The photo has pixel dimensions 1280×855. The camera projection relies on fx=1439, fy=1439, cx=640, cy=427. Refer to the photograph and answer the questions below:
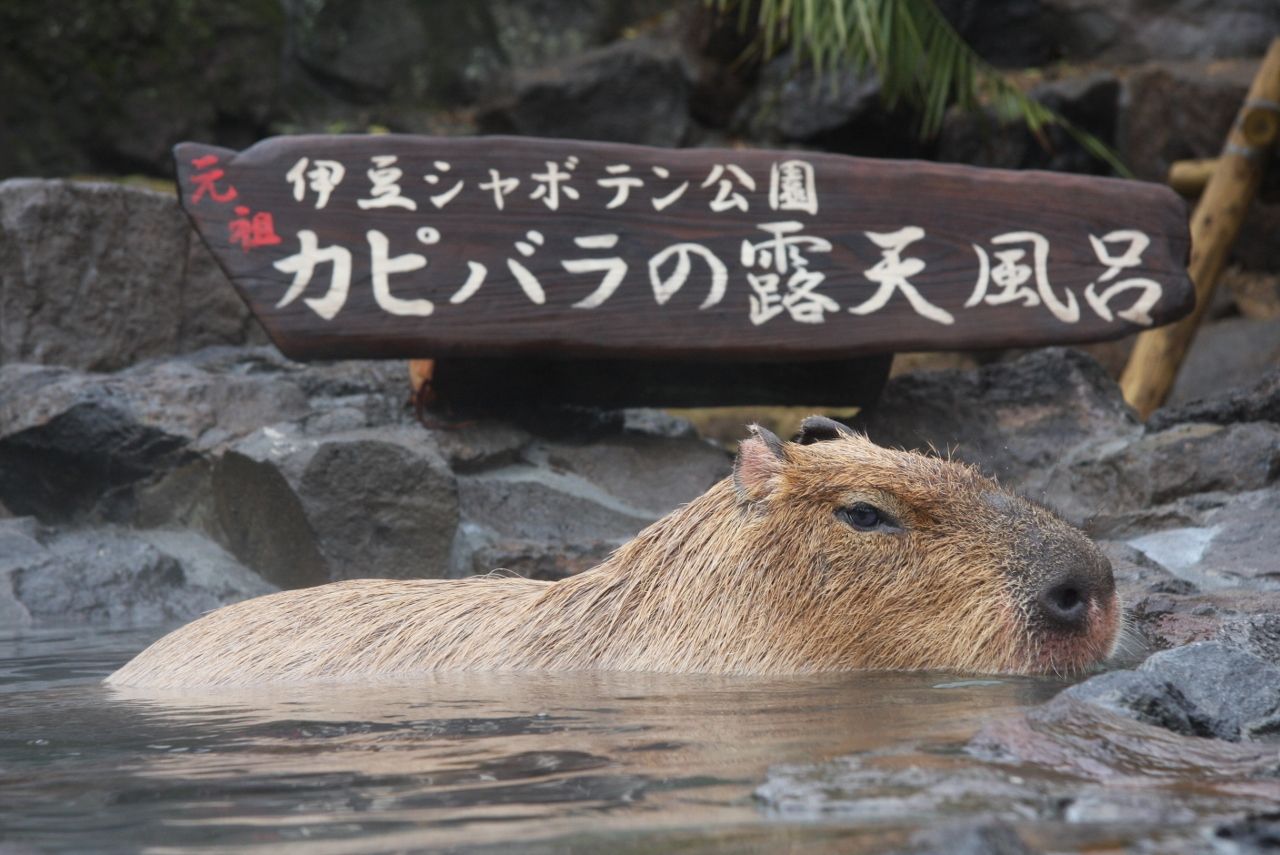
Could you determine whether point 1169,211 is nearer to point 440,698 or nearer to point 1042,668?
point 1042,668

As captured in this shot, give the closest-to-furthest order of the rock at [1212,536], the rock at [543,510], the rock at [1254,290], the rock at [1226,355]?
the rock at [1212,536]
the rock at [543,510]
the rock at [1226,355]
the rock at [1254,290]

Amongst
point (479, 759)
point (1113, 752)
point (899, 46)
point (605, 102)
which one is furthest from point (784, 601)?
point (605, 102)

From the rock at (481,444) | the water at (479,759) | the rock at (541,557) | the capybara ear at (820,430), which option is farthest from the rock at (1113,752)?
the rock at (481,444)

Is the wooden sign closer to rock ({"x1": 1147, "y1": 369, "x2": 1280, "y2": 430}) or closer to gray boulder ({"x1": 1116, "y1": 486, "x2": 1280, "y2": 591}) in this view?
rock ({"x1": 1147, "y1": 369, "x2": 1280, "y2": 430})

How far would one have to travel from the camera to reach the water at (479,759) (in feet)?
6.74

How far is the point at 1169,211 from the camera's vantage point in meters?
7.02

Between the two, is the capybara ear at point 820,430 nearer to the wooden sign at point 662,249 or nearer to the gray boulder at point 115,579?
the wooden sign at point 662,249

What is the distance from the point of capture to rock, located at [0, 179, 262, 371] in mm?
7477

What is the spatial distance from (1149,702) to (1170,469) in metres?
3.52

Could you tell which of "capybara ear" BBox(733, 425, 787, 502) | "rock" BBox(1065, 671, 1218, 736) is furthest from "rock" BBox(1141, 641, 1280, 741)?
"capybara ear" BBox(733, 425, 787, 502)

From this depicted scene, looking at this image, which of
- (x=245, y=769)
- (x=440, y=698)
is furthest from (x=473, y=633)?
(x=245, y=769)

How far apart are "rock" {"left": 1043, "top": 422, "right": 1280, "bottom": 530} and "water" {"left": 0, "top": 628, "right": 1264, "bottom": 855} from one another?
2798 mm

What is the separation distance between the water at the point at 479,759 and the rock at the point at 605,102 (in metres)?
9.31

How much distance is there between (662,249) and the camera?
640 centimetres
